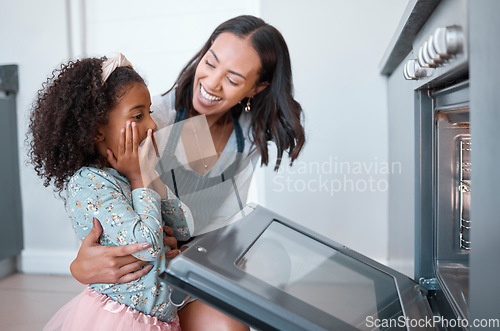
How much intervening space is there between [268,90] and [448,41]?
970 millimetres

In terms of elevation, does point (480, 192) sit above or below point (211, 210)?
above

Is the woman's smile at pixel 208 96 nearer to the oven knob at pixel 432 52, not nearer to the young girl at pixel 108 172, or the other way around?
the young girl at pixel 108 172

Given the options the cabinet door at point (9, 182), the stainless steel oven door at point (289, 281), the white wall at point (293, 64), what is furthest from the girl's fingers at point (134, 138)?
the cabinet door at point (9, 182)

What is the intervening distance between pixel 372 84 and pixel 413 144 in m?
1.14

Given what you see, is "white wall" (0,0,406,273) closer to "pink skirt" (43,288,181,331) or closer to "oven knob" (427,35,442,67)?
"pink skirt" (43,288,181,331)

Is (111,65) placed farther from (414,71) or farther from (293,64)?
(293,64)

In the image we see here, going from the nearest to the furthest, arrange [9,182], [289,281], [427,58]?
[427,58], [289,281], [9,182]

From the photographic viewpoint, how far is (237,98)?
1.54 meters

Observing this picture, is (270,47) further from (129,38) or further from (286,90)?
(129,38)

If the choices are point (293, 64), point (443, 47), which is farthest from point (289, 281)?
point (293, 64)

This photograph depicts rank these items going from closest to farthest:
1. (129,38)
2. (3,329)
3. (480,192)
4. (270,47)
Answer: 1. (480,192)
2. (270,47)
3. (3,329)
4. (129,38)

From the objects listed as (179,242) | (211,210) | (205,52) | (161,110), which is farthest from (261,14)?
(179,242)

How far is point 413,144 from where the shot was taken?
1.19 metres

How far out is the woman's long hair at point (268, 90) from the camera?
4.96 ft
